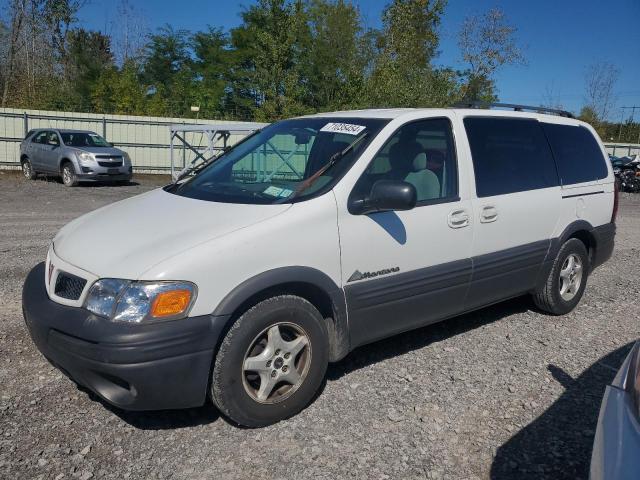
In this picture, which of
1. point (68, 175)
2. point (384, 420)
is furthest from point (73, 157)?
point (384, 420)

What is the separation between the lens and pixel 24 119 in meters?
20.0

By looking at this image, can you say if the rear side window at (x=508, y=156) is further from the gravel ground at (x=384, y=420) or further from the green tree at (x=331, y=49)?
the green tree at (x=331, y=49)

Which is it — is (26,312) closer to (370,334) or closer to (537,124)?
(370,334)

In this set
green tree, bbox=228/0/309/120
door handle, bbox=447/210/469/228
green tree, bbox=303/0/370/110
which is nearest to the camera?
door handle, bbox=447/210/469/228

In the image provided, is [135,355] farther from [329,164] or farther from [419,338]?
[419,338]

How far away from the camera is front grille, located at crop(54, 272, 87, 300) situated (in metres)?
3.01

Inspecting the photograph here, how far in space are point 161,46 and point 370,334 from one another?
35.4m

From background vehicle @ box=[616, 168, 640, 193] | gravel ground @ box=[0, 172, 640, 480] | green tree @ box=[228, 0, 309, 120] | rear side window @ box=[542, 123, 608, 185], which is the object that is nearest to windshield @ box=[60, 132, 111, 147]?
green tree @ box=[228, 0, 309, 120]

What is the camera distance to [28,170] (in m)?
18.2

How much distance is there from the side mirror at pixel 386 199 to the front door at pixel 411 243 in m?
0.06

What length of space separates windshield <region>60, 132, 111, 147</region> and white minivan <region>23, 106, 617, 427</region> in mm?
14008

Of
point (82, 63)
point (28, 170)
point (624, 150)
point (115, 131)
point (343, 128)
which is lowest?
point (28, 170)

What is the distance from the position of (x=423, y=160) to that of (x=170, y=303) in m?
2.09

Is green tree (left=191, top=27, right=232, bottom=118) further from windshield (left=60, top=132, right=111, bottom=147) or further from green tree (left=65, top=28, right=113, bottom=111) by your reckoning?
windshield (left=60, top=132, right=111, bottom=147)
